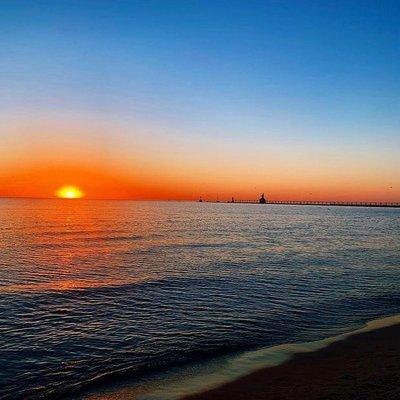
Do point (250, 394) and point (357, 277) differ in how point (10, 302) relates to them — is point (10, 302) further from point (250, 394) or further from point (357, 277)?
point (357, 277)

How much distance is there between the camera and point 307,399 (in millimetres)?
10453

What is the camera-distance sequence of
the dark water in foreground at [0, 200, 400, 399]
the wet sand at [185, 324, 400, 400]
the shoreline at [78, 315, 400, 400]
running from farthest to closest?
the dark water in foreground at [0, 200, 400, 399]
the shoreline at [78, 315, 400, 400]
the wet sand at [185, 324, 400, 400]

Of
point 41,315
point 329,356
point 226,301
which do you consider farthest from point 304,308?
point 41,315

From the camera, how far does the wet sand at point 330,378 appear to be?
10789 mm

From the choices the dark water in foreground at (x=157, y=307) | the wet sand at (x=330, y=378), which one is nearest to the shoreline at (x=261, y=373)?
the wet sand at (x=330, y=378)

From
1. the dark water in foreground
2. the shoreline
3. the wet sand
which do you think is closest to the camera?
the wet sand

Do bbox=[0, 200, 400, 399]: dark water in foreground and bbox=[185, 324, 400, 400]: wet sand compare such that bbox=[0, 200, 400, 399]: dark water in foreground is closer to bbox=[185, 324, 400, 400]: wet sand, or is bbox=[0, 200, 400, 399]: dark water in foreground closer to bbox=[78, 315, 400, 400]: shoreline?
bbox=[78, 315, 400, 400]: shoreline

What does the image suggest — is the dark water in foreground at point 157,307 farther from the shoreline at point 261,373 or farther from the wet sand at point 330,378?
the wet sand at point 330,378

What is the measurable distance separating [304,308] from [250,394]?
11364mm

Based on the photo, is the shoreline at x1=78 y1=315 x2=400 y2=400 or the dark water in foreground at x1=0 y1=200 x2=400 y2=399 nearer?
the shoreline at x1=78 y1=315 x2=400 y2=400

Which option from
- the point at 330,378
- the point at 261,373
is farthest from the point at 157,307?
the point at 330,378

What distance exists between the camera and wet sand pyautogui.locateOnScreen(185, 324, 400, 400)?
10789 mm

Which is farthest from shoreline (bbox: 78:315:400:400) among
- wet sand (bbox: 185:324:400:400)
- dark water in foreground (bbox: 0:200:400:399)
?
dark water in foreground (bbox: 0:200:400:399)

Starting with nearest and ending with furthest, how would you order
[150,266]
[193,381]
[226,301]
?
[193,381] < [226,301] < [150,266]
